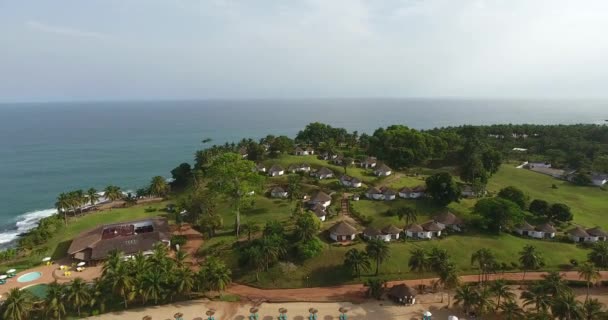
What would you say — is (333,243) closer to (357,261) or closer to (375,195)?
(357,261)

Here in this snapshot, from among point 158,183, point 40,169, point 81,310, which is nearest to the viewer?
point 81,310

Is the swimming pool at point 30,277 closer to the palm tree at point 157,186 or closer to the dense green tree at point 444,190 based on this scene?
the palm tree at point 157,186

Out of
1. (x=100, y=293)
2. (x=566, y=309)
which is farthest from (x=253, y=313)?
(x=566, y=309)

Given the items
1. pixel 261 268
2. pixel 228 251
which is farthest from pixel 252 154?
pixel 261 268

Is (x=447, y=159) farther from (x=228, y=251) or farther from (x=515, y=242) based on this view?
(x=228, y=251)

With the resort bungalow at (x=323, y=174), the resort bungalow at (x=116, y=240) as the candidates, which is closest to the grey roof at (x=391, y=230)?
the resort bungalow at (x=323, y=174)

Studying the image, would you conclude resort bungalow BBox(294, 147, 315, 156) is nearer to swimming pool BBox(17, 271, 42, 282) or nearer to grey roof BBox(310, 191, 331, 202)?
grey roof BBox(310, 191, 331, 202)

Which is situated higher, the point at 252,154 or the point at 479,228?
the point at 252,154
